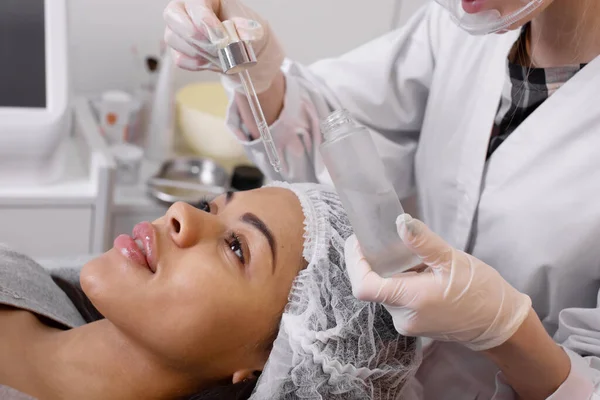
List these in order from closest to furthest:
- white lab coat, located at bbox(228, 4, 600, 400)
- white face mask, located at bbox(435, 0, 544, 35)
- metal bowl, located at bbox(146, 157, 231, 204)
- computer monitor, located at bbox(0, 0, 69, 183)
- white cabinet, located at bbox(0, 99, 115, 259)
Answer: white face mask, located at bbox(435, 0, 544, 35) → white lab coat, located at bbox(228, 4, 600, 400) → computer monitor, located at bbox(0, 0, 69, 183) → white cabinet, located at bbox(0, 99, 115, 259) → metal bowl, located at bbox(146, 157, 231, 204)

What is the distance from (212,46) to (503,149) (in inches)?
23.6

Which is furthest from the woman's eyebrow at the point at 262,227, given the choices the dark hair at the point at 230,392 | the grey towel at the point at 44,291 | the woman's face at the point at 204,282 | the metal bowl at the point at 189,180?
Result: the metal bowl at the point at 189,180

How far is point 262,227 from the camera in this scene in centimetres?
123

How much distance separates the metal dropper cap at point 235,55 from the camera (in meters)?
1.16

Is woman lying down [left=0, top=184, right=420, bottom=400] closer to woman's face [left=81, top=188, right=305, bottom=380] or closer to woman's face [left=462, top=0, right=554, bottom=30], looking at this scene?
woman's face [left=81, top=188, right=305, bottom=380]

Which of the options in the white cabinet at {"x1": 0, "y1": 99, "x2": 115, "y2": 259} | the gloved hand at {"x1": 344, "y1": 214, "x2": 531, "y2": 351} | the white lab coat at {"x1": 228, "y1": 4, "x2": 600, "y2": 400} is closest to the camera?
the gloved hand at {"x1": 344, "y1": 214, "x2": 531, "y2": 351}

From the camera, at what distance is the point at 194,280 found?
3.83ft

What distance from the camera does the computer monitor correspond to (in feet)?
5.90

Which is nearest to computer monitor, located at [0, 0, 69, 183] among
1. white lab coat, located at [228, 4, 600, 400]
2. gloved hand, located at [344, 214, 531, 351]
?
white lab coat, located at [228, 4, 600, 400]

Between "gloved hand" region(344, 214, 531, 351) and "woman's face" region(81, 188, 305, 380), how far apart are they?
7.3 inches

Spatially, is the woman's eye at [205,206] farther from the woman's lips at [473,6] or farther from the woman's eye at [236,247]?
the woman's lips at [473,6]

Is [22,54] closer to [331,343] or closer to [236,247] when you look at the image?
[236,247]

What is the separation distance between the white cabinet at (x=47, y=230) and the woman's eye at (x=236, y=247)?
883 millimetres

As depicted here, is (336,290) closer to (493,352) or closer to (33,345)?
(493,352)
